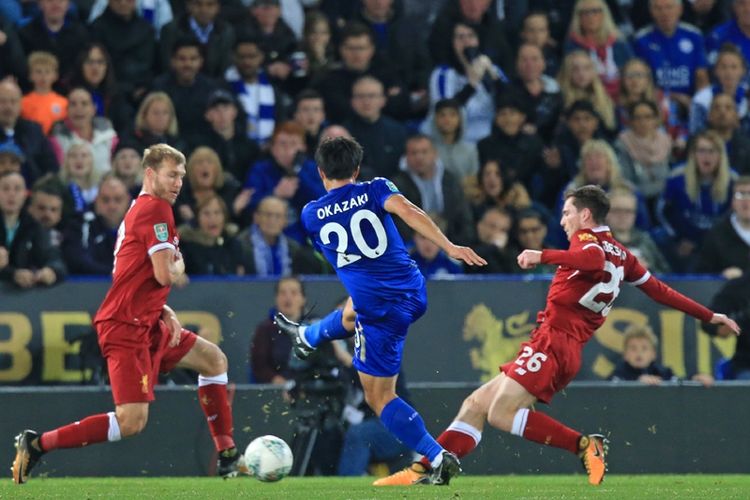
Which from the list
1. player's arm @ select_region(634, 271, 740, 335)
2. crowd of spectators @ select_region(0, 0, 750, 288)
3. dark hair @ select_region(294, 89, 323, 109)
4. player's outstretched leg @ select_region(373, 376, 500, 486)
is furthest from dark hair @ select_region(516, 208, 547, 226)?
player's outstretched leg @ select_region(373, 376, 500, 486)

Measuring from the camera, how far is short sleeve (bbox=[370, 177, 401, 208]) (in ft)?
31.9

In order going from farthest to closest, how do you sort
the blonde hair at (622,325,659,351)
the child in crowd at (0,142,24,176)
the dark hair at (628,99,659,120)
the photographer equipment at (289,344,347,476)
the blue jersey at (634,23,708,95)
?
1. the blue jersey at (634,23,708,95)
2. the dark hair at (628,99,659,120)
3. the child in crowd at (0,142,24,176)
4. the blonde hair at (622,325,659,351)
5. the photographer equipment at (289,344,347,476)

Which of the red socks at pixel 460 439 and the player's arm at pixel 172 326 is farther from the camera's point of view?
the red socks at pixel 460 439

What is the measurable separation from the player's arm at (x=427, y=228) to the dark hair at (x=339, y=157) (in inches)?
14.7

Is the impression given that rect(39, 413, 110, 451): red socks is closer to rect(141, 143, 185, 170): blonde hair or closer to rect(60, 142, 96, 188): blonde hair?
rect(141, 143, 185, 170): blonde hair

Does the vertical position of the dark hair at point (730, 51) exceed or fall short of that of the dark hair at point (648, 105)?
it exceeds it

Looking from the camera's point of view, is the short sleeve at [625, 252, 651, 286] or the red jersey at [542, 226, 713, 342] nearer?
the red jersey at [542, 226, 713, 342]

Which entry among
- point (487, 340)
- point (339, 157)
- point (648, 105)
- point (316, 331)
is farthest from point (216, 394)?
point (648, 105)

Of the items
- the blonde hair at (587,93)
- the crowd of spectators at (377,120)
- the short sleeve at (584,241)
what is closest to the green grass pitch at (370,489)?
the short sleeve at (584,241)

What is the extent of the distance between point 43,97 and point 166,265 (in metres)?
5.32

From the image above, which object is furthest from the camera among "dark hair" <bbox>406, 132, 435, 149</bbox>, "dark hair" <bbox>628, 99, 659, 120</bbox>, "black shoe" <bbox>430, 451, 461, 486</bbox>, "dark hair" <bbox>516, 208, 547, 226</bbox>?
"dark hair" <bbox>628, 99, 659, 120</bbox>

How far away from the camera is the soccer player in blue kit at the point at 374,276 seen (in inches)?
389

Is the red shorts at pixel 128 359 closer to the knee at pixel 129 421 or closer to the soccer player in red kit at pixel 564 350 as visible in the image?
the knee at pixel 129 421

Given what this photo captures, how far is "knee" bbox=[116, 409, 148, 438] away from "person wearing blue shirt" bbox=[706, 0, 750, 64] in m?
9.23
